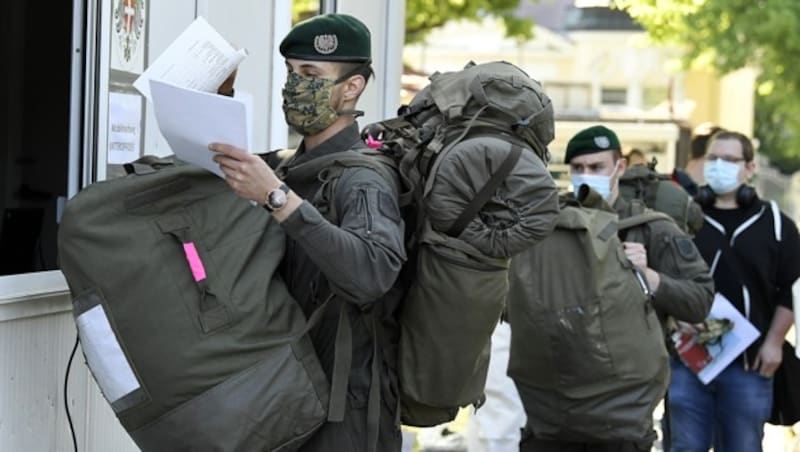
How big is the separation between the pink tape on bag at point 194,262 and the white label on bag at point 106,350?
0.25 m

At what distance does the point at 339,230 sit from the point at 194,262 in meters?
0.38

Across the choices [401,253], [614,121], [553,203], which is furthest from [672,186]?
[614,121]

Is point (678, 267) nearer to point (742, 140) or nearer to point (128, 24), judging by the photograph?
point (742, 140)

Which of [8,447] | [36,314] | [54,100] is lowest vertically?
[8,447]

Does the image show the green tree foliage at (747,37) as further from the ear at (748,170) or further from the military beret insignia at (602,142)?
the military beret insignia at (602,142)

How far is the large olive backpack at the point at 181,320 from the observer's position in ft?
11.7

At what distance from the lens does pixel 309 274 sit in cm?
394

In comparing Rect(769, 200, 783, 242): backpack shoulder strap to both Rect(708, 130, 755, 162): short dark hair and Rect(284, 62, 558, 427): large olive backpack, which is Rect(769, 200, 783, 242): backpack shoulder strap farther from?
Rect(284, 62, 558, 427): large olive backpack

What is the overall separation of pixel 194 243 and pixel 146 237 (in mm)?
125

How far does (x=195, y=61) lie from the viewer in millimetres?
3979

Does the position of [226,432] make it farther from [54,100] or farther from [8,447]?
[54,100]

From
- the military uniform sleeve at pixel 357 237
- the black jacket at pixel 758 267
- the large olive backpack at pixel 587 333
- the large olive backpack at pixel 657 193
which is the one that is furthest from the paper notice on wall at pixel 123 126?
the black jacket at pixel 758 267

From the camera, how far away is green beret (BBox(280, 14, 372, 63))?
4.06m

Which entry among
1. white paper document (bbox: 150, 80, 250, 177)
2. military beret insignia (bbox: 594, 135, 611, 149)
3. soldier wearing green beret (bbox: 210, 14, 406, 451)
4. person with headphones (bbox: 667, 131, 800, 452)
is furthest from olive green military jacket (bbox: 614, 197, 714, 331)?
white paper document (bbox: 150, 80, 250, 177)
